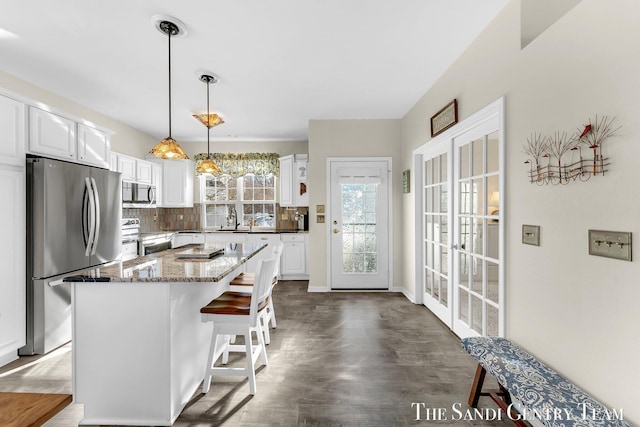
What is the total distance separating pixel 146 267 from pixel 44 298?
4.78ft

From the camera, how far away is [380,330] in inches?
130

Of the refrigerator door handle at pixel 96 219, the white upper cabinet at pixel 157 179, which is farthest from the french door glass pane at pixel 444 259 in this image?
the white upper cabinet at pixel 157 179

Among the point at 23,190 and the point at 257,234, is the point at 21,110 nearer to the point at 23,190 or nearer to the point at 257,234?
the point at 23,190

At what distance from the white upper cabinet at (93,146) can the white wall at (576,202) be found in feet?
12.4

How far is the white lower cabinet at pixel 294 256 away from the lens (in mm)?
5625

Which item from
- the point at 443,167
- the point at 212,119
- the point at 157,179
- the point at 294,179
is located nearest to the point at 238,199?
the point at 294,179

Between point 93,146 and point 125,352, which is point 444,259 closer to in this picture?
point 125,352

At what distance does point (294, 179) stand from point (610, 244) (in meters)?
4.79

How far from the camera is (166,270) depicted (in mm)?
1993

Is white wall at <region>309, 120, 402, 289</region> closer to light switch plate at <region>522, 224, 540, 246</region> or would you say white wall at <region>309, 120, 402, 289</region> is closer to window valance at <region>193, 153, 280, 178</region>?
window valance at <region>193, 153, 280, 178</region>

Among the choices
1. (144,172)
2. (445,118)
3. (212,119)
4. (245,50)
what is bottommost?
(144,172)

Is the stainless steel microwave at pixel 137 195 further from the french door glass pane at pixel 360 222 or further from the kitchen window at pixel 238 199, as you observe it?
the french door glass pane at pixel 360 222

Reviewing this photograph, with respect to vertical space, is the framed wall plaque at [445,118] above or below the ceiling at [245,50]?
below

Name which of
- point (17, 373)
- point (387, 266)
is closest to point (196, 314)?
point (17, 373)
